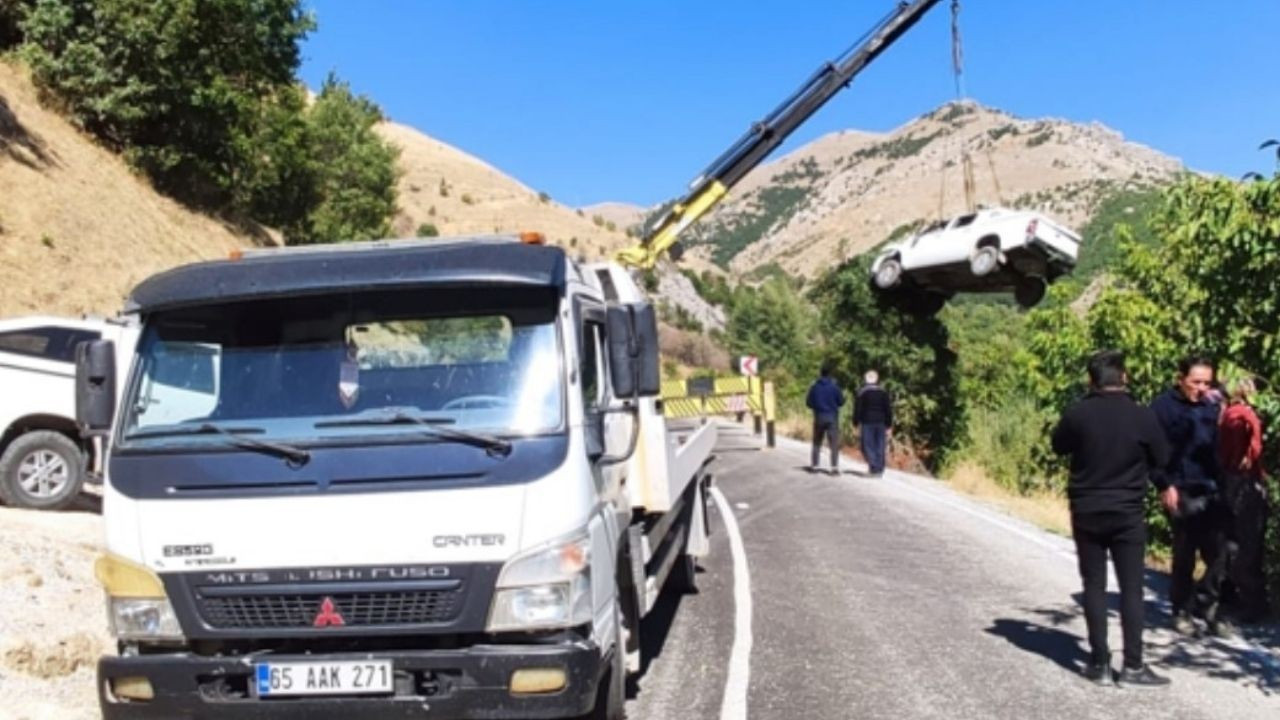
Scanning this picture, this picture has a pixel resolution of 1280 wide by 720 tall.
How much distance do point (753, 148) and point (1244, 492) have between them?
46.1 feet

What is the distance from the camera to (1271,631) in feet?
25.0

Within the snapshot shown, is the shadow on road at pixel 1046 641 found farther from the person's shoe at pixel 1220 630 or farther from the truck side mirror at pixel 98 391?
the truck side mirror at pixel 98 391

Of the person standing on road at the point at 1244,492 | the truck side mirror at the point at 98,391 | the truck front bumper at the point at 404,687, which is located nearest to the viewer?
the truck front bumper at the point at 404,687

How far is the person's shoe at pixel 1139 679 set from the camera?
20.8 feet

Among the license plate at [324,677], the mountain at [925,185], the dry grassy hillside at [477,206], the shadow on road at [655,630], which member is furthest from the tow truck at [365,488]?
the mountain at [925,185]

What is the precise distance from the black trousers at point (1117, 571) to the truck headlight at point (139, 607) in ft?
15.9

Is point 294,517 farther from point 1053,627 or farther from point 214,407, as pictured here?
point 1053,627

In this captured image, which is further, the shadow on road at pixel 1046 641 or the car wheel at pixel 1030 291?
the car wheel at pixel 1030 291

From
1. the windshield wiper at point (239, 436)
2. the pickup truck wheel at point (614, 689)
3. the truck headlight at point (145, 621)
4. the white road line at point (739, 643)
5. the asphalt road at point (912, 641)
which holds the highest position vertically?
the windshield wiper at point (239, 436)

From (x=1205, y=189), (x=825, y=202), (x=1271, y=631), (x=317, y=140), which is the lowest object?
(x=1271, y=631)

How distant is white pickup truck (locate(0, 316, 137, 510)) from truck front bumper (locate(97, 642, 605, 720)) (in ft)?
21.5

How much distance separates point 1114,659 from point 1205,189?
4.74m

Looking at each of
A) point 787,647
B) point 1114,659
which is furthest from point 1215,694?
point 787,647

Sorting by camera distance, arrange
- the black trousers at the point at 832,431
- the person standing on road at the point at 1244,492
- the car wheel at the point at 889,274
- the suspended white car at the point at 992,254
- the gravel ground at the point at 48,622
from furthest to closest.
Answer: the car wheel at the point at 889,274 → the suspended white car at the point at 992,254 → the black trousers at the point at 832,431 → the person standing on road at the point at 1244,492 → the gravel ground at the point at 48,622
